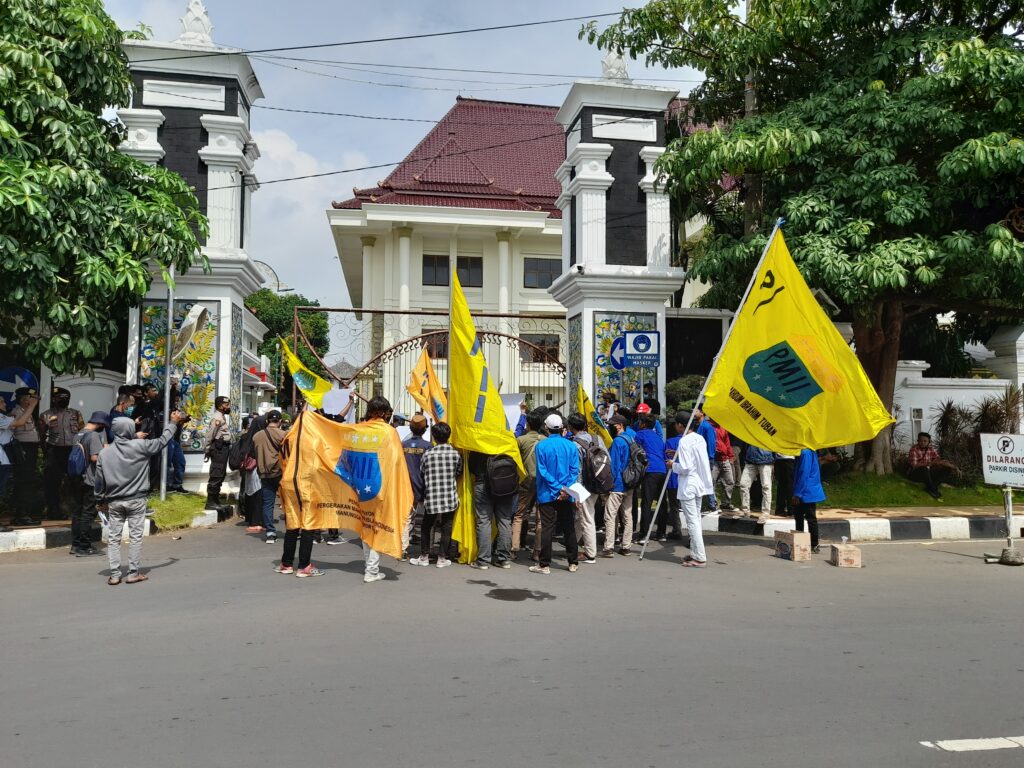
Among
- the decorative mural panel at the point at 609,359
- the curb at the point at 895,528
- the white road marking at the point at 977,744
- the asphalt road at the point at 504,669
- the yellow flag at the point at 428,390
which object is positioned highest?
the decorative mural panel at the point at 609,359

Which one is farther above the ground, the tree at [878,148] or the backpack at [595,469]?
the tree at [878,148]

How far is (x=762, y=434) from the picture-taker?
7.91 m

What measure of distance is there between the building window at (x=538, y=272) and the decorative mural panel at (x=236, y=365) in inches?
579

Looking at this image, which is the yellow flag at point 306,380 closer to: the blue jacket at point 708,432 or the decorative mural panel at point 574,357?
the decorative mural panel at point 574,357

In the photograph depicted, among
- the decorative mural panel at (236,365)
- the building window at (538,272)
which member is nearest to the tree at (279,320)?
the building window at (538,272)

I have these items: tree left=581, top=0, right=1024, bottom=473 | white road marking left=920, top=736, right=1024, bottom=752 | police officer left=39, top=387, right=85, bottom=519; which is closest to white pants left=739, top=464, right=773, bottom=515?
tree left=581, top=0, right=1024, bottom=473

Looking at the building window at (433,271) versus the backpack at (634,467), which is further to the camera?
the building window at (433,271)

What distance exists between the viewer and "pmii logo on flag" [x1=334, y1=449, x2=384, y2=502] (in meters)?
7.20

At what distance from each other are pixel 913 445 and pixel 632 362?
4910 mm

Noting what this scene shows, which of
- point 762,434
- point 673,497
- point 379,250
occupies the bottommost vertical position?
point 673,497

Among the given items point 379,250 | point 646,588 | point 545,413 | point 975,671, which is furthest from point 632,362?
point 379,250

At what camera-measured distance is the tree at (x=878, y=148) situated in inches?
391

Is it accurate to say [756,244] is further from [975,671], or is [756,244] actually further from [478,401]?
[975,671]

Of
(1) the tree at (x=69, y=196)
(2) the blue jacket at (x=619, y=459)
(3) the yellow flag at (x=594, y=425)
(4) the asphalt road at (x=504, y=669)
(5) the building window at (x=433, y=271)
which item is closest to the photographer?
(4) the asphalt road at (x=504, y=669)
